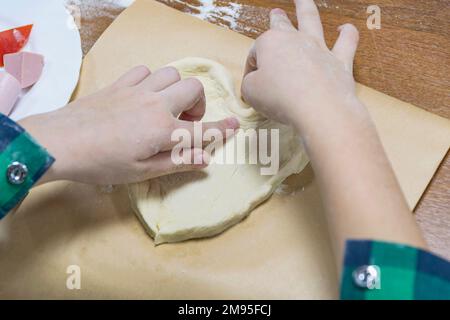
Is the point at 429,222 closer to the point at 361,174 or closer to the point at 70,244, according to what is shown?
the point at 361,174

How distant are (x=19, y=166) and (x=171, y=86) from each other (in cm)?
30

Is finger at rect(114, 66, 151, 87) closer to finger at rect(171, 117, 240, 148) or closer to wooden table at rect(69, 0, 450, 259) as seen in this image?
finger at rect(171, 117, 240, 148)

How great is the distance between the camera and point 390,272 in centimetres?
67

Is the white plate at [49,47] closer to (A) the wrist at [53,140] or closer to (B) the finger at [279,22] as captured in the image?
(A) the wrist at [53,140]

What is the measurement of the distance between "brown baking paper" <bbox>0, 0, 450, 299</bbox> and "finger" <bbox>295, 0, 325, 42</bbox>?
18 cm

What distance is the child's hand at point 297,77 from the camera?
809 mm

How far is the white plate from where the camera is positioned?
1101 mm

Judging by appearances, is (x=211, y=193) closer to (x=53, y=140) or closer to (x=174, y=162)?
(x=174, y=162)

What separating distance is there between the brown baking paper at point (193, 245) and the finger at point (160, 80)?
0.22 meters

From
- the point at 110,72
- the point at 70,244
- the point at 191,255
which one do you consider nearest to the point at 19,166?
the point at 70,244

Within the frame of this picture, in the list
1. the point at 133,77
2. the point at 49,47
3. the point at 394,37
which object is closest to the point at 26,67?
the point at 49,47

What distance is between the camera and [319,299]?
869 mm

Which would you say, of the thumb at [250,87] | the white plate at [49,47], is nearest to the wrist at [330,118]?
the thumb at [250,87]

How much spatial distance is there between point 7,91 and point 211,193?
1.62ft
